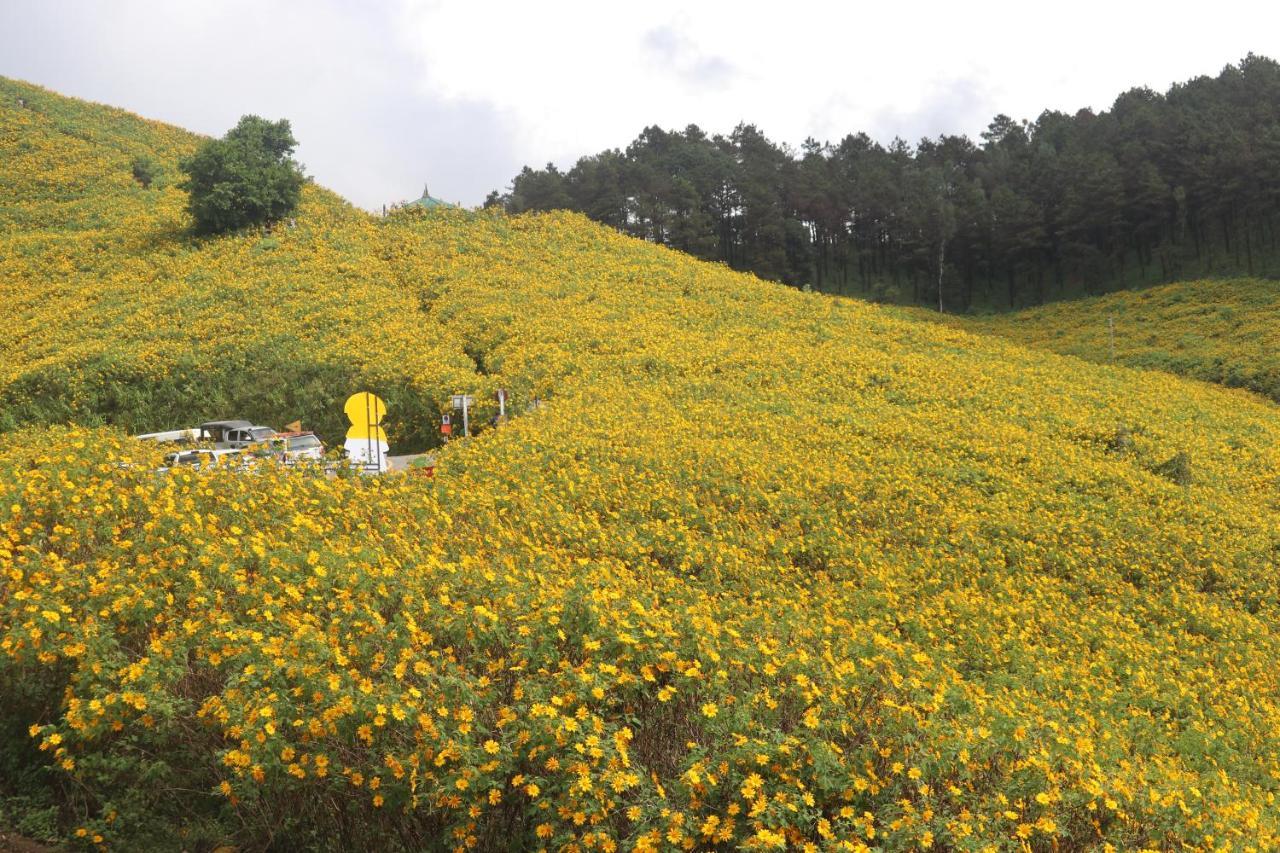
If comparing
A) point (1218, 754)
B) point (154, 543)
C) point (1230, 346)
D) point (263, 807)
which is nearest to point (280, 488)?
point (154, 543)

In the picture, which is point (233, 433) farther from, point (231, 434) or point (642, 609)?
point (642, 609)

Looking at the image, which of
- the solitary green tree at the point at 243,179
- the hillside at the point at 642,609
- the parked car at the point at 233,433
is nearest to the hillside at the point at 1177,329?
the hillside at the point at 642,609

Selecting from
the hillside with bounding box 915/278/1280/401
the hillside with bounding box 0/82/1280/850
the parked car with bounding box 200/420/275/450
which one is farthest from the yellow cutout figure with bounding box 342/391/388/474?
the hillside with bounding box 915/278/1280/401

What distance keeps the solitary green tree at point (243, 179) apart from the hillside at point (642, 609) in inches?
384

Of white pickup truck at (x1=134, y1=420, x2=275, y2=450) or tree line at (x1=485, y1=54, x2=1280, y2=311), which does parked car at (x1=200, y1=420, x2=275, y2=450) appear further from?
tree line at (x1=485, y1=54, x2=1280, y2=311)

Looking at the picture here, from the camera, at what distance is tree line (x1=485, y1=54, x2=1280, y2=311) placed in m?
43.2

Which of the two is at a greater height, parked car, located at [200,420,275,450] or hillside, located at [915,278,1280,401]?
hillside, located at [915,278,1280,401]

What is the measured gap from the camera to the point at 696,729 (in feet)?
13.5

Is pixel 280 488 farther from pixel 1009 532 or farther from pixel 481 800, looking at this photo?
pixel 1009 532

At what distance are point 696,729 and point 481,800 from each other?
110 centimetres

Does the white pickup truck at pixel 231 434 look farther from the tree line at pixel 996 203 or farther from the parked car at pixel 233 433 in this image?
the tree line at pixel 996 203

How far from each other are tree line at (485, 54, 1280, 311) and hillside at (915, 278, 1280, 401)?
5.30 metres

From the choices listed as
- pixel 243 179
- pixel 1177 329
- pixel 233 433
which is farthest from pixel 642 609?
pixel 1177 329

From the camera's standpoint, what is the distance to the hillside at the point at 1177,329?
27672 mm
